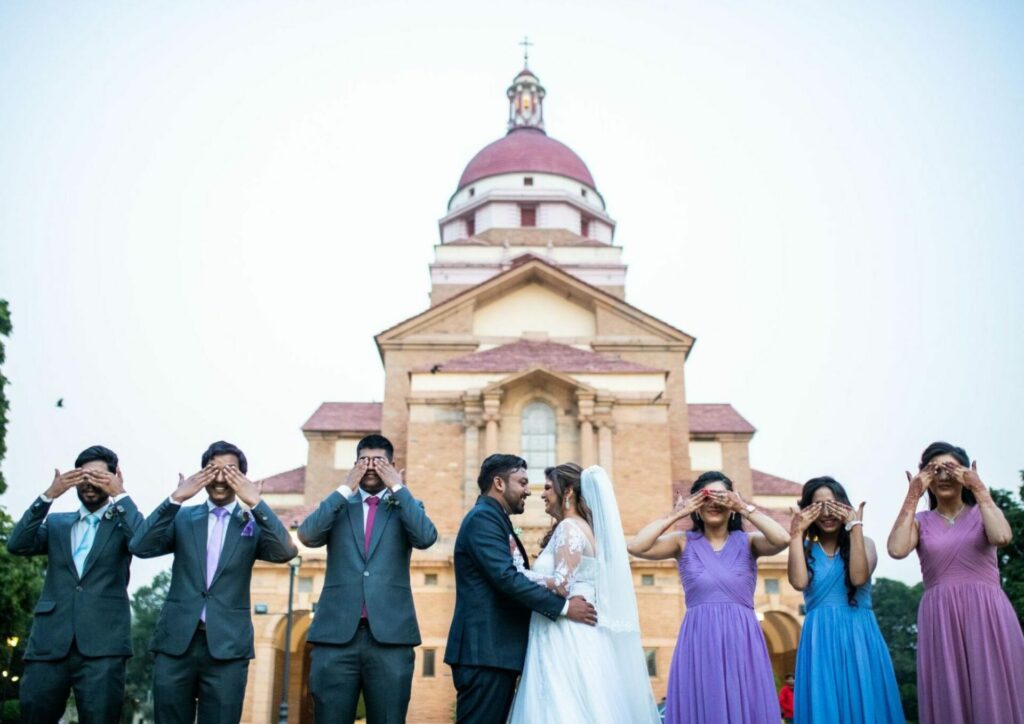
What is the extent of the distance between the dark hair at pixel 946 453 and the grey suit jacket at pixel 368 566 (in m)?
3.69

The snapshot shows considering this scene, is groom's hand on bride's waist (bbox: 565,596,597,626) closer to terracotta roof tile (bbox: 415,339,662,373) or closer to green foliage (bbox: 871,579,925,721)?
terracotta roof tile (bbox: 415,339,662,373)

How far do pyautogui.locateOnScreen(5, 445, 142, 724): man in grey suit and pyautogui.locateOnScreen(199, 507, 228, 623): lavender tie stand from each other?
58 cm

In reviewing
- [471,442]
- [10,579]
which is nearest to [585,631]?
[10,579]

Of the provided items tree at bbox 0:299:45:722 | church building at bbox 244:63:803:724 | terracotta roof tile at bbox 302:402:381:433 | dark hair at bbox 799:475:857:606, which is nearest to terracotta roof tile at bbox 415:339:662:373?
church building at bbox 244:63:803:724

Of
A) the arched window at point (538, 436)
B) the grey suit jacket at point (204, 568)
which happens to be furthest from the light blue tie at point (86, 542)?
the arched window at point (538, 436)

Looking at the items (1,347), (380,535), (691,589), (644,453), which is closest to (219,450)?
(380,535)

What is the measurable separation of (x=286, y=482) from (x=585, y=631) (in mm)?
26837

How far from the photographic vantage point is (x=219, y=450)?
682 cm

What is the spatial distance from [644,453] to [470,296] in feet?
28.4

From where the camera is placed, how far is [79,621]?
21.6ft

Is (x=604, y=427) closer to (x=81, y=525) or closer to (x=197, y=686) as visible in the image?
(x=81, y=525)

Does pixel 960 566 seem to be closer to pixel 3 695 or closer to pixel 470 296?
pixel 470 296

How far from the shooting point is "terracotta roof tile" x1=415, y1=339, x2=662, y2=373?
89.8 ft

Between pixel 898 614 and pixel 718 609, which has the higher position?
pixel 898 614
